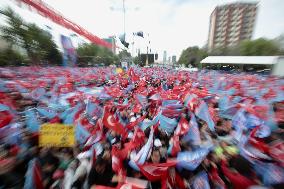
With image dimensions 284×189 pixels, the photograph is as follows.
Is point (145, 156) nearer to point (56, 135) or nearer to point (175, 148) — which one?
point (175, 148)

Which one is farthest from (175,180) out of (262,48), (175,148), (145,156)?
(262,48)

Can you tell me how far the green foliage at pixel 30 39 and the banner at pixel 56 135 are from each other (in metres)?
39.2

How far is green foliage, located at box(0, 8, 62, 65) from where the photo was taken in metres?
34.7

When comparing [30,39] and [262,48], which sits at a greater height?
[30,39]

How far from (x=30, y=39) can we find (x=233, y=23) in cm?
9140

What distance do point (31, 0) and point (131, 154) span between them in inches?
1147

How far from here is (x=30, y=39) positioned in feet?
120

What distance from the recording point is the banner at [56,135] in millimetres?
2693

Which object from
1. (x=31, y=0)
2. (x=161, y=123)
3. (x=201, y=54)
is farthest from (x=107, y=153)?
(x=201, y=54)

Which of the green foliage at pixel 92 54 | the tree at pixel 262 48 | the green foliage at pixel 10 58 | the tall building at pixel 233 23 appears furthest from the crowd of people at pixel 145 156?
the tall building at pixel 233 23

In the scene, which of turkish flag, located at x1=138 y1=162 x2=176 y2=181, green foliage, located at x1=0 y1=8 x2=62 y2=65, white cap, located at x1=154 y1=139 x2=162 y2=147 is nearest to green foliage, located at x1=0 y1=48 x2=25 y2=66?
green foliage, located at x1=0 y1=8 x2=62 y2=65

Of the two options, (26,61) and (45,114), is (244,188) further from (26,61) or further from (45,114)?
(26,61)

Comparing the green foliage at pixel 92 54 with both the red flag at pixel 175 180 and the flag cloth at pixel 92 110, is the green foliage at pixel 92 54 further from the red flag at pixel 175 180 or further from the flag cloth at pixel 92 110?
the red flag at pixel 175 180

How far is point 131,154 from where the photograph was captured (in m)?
3.08
